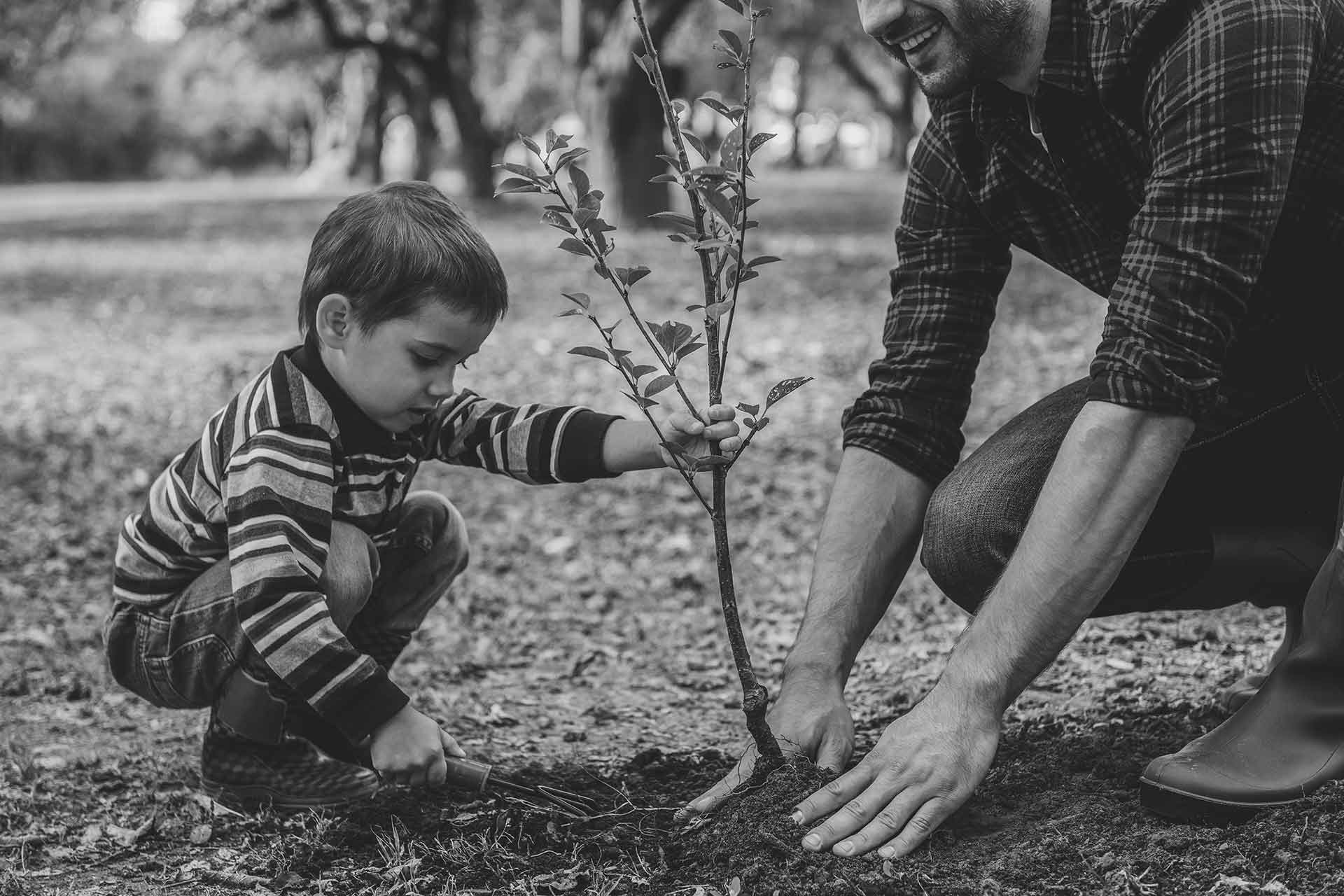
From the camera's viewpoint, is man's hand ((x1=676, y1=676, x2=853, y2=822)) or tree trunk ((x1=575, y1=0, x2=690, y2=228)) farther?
tree trunk ((x1=575, y1=0, x2=690, y2=228))

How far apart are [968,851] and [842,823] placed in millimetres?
246

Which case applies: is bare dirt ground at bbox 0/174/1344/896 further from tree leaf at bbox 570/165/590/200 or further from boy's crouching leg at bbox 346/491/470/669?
tree leaf at bbox 570/165/590/200

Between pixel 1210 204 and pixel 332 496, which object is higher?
pixel 1210 204

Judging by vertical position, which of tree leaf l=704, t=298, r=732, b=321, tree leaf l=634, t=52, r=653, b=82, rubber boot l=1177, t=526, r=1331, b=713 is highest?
tree leaf l=634, t=52, r=653, b=82

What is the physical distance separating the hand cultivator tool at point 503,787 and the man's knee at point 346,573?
40cm

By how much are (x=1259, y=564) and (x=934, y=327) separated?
0.86m

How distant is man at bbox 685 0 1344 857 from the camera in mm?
2162

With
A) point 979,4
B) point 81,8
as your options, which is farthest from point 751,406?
point 81,8

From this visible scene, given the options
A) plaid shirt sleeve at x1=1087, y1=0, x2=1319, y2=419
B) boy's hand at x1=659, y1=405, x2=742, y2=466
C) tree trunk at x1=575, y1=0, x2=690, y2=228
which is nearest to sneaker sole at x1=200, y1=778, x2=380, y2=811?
boy's hand at x1=659, y1=405, x2=742, y2=466

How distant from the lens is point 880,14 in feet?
8.06

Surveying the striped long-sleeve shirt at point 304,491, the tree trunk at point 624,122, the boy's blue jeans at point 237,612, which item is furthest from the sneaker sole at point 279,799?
the tree trunk at point 624,122

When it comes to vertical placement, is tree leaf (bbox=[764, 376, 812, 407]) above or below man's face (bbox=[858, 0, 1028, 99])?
below

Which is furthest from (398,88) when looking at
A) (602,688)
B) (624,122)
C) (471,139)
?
(602,688)

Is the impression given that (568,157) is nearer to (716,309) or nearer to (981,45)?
(716,309)
